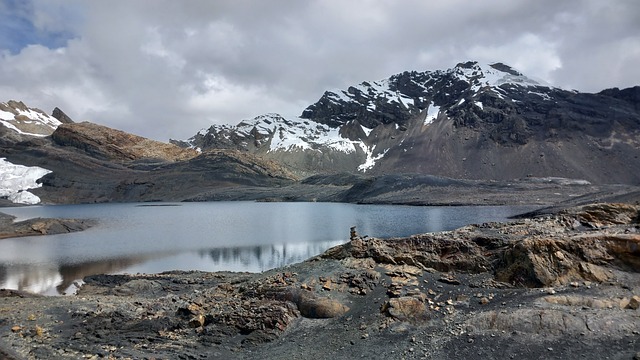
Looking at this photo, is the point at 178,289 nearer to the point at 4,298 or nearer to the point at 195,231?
the point at 4,298

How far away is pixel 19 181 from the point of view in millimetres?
178250

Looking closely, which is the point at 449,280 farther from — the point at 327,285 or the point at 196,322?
the point at 196,322

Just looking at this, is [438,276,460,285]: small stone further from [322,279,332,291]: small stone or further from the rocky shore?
the rocky shore

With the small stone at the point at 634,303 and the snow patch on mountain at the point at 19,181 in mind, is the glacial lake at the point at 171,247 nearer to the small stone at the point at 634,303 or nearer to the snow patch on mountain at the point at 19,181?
the small stone at the point at 634,303

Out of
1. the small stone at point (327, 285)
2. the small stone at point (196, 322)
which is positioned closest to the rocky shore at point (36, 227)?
the small stone at point (196, 322)

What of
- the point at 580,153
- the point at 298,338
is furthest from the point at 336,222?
the point at 580,153

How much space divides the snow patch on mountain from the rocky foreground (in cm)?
17530

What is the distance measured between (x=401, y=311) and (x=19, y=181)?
20053cm

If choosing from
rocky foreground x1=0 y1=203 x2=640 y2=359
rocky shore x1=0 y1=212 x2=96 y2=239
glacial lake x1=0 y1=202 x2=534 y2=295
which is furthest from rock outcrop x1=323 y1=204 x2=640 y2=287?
rocky shore x1=0 y1=212 x2=96 y2=239

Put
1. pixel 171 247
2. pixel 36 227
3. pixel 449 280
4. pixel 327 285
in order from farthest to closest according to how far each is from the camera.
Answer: pixel 36 227 < pixel 171 247 < pixel 327 285 < pixel 449 280

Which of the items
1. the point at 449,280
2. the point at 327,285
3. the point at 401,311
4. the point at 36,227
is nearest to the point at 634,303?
the point at 449,280

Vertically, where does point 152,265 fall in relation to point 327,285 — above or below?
below

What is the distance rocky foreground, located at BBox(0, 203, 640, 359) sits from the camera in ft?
49.1

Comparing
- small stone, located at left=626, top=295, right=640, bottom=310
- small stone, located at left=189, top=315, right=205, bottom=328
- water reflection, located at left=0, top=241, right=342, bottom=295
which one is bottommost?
water reflection, located at left=0, top=241, right=342, bottom=295
